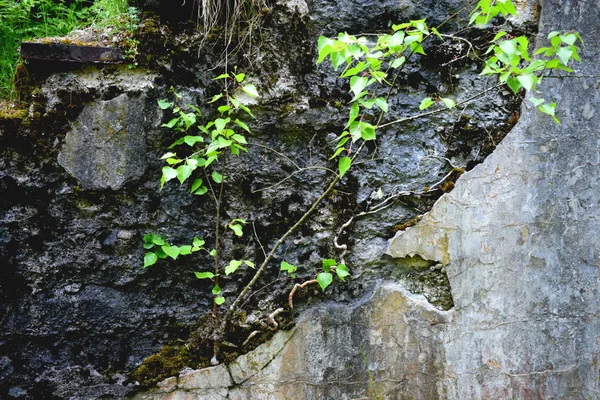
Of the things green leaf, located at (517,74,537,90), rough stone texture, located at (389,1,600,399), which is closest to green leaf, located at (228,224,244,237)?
rough stone texture, located at (389,1,600,399)

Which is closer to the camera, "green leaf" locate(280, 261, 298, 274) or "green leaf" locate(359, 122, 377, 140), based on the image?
"green leaf" locate(359, 122, 377, 140)

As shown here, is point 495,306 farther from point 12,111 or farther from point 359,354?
point 12,111

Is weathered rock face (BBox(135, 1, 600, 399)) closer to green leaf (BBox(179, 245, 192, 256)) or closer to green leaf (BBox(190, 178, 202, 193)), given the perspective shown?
green leaf (BBox(179, 245, 192, 256))

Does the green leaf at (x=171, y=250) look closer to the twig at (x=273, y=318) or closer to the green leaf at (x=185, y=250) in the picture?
the green leaf at (x=185, y=250)

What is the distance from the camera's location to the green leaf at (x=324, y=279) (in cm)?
200

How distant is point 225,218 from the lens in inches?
85.5

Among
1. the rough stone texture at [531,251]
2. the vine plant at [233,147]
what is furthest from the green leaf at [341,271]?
the rough stone texture at [531,251]

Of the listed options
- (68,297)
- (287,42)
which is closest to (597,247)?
(287,42)

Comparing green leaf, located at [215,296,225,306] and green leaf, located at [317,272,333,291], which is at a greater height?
green leaf, located at [317,272,333,291]

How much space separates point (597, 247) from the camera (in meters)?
2.14

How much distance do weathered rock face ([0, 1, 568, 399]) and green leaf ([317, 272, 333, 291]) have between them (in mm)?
160

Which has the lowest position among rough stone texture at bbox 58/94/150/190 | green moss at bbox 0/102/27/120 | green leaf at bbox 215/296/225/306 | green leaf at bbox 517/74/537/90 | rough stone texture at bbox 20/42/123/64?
green leaf at bbox 215/296/225/306

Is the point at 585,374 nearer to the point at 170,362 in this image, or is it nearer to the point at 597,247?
the point at 597,247

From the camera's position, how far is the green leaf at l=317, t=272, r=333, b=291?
2000 mm
